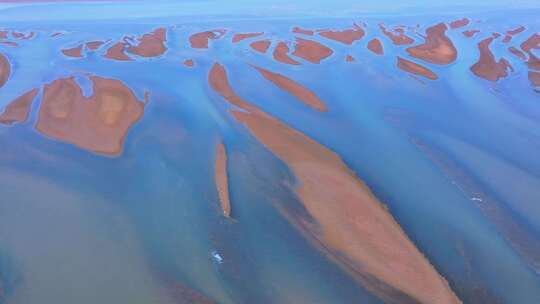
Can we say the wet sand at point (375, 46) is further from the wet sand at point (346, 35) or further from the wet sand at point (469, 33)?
the wet sand at point (469, 33)

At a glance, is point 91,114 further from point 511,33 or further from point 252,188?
point 511,33

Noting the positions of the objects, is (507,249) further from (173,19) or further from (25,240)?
(173,19)

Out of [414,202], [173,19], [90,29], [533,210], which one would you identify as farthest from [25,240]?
[173,19]

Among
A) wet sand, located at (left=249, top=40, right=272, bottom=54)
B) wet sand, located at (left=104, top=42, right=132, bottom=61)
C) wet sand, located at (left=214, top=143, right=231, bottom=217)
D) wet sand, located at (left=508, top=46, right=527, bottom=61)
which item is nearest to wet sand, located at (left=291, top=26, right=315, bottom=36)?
wet sand, located at (left=249, top=40, right=272, bottom=54)

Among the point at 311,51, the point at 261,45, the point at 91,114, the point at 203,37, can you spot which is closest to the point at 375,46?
the point at 311,51

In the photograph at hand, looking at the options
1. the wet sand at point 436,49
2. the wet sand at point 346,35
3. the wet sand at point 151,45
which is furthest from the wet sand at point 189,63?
the wet sand at point 436,49

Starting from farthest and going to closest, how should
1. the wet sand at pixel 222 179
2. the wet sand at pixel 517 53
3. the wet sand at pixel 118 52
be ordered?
the wet sand at pixel 517 53
the wet sand at pixel 118 52
the wet sand at pixel 222 179

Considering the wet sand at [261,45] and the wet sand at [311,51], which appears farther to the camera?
the wet sand at [261,45]
